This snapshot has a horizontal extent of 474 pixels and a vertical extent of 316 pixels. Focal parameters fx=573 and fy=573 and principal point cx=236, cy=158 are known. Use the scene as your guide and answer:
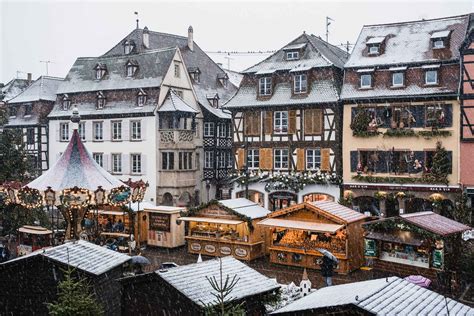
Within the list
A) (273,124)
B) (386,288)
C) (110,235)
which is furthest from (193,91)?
(386,288)

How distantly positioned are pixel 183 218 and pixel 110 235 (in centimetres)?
393

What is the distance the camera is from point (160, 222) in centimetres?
2786

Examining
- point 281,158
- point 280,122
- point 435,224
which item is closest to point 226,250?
point 435,224

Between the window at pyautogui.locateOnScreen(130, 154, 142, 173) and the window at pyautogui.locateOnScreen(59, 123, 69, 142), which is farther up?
the window at pyautogui.locateOnScreen(59, 123, 69, 142)

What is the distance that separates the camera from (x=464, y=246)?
21375 mm

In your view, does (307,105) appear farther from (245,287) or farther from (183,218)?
(245,287)

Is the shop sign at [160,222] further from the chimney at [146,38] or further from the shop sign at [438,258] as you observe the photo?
the chimney at [146,38]

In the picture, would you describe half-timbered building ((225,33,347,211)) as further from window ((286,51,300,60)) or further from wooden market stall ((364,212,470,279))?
wooden market stall ((364,212,470,279))

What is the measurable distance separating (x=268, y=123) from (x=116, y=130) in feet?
39.1

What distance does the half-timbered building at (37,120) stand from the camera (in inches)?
1797

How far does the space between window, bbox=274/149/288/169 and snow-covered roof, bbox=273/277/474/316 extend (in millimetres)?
24359

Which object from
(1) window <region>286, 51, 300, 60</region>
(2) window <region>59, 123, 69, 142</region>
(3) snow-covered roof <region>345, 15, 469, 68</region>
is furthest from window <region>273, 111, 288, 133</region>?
(2) window <region>59, 123, 69, 142</region>

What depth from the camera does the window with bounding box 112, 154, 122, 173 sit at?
40.8 m

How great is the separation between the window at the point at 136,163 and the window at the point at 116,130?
1929mm
